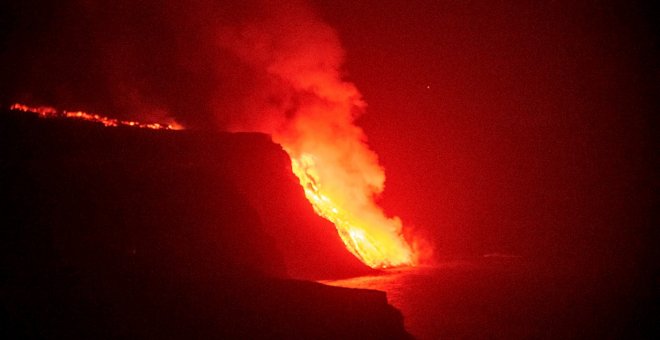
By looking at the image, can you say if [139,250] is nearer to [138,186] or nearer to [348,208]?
[138,186]

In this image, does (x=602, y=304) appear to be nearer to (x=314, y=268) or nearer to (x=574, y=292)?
(x=574, y=292)

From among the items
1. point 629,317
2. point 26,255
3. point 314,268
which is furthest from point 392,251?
point 26,255

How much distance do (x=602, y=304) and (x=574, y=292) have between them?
16.9ft

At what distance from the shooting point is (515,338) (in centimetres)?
2206

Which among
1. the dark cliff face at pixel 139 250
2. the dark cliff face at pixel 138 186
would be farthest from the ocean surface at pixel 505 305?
the dark cliff face at pixel 138 186

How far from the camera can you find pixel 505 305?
30.0m

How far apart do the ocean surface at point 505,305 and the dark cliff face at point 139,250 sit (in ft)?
23.8

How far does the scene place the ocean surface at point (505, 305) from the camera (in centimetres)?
2352

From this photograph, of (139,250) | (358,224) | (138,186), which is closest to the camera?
(139,250)

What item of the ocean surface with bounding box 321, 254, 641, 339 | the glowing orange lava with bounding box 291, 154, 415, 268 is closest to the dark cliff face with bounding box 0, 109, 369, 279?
the ocean surface with bounding box 321, 254, 641, 339

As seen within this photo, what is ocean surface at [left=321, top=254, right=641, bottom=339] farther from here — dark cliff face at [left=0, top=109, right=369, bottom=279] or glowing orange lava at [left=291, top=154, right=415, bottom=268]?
dark cliff face at [left=0, top=109, right=369, bottom=279]

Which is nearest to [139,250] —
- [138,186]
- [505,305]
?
[138,186]

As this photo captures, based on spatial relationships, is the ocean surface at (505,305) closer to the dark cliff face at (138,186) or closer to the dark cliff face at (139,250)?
the dark cliff face at (139,250)

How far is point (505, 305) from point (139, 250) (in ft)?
73.6
